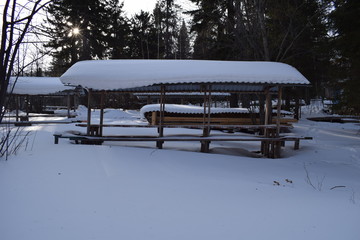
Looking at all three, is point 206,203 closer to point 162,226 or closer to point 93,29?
point 162,226

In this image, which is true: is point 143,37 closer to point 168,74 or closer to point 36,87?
point 36,87

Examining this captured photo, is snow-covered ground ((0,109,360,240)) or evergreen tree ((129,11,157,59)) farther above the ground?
evergreen tree ((129,11,157,59))

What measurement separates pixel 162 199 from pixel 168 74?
5.18m

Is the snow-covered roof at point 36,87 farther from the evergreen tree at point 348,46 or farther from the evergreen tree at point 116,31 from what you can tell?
the evergreen tree at point 348,46

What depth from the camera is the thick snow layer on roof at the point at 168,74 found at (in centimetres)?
889

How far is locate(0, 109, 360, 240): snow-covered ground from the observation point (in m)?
3.58

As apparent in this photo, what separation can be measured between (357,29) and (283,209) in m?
10.8

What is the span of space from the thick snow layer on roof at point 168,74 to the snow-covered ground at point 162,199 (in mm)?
2384

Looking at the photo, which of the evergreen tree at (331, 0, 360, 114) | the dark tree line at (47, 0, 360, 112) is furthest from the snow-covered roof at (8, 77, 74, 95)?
the evergreen tree at (331, 0, 360, 114)

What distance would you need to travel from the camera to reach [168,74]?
901 centimetres

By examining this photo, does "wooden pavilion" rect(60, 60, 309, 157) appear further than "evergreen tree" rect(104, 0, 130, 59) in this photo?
No

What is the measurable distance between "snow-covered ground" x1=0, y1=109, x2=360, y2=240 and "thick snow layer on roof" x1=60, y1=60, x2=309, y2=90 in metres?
2.38

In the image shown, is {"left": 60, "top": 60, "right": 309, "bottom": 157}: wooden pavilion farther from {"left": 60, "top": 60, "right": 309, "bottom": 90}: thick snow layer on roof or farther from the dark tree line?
the dark tree line

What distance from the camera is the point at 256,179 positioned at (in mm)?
6418
